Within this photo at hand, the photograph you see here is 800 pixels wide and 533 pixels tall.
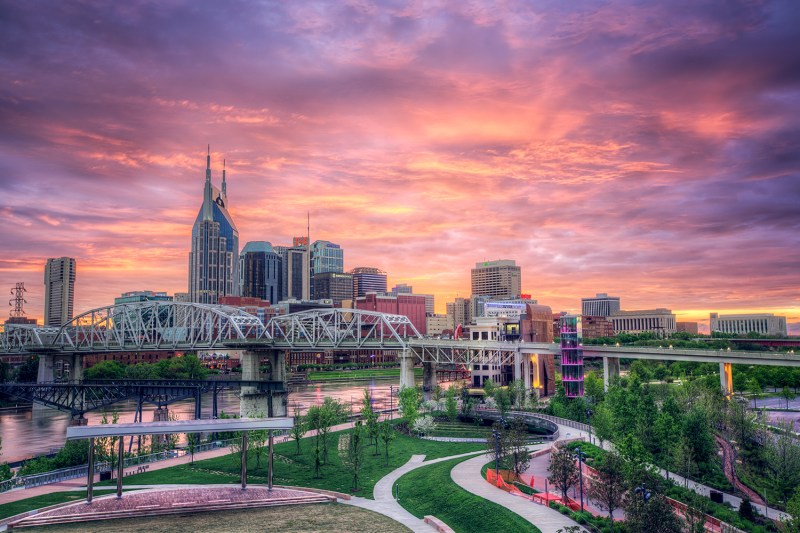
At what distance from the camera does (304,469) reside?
7112 cm

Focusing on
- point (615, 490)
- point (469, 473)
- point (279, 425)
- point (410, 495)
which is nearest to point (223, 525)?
point (279, 425)

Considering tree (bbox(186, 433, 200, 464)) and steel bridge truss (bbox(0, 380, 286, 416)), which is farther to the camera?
steel bridge truss (bbox(0, 380, 286, 416))

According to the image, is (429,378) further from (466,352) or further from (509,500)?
(509,500)

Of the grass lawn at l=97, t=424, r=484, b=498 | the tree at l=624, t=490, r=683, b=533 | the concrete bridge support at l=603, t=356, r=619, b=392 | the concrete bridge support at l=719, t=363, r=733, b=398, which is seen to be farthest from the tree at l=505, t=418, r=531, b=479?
the concrete bridge support at l=603, t=356, r=619, b=392

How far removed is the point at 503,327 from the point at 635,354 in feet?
167

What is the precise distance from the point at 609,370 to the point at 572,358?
92.2 ft

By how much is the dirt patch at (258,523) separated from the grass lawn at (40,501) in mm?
5926

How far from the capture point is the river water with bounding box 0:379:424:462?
103 metres

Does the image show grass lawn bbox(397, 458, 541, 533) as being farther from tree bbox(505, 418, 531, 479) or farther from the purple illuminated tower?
the purple illuminated tower

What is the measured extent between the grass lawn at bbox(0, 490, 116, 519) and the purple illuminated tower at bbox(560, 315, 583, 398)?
80765mm

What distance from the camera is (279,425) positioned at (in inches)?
2206

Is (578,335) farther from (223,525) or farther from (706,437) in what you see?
(223,525)

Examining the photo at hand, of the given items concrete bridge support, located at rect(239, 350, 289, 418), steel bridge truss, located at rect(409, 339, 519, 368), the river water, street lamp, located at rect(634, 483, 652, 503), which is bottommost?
the river water

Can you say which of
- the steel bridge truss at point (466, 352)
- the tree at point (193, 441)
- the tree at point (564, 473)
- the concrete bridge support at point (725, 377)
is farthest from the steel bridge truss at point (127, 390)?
the concrete bridge support at point (725, 377)
